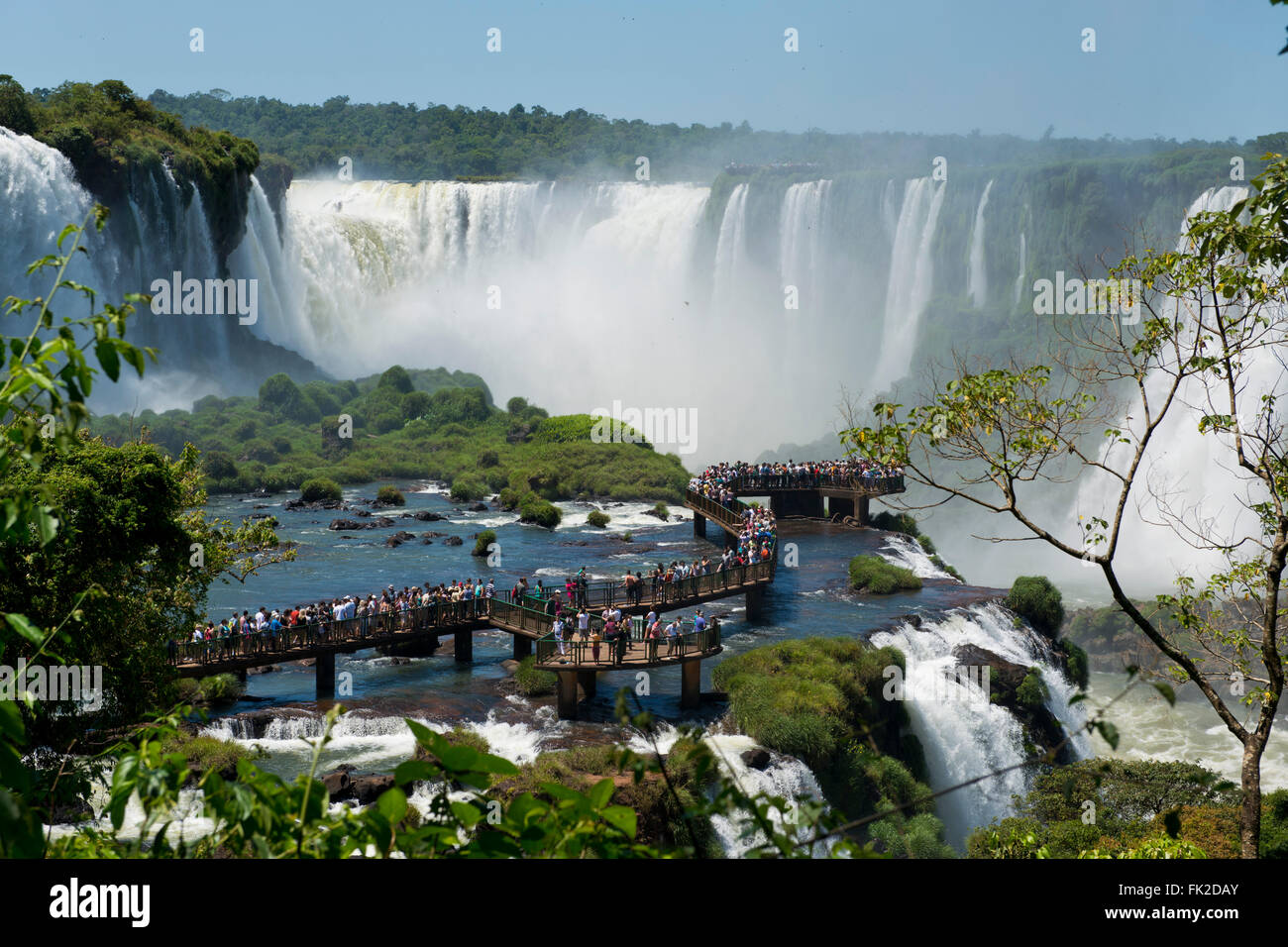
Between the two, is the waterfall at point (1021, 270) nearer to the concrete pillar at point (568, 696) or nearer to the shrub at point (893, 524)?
the shrub at point (893, 524)

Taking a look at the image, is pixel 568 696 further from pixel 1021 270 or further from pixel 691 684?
pixel 1021 270

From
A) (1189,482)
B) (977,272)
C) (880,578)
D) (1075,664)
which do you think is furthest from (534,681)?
(977,272)

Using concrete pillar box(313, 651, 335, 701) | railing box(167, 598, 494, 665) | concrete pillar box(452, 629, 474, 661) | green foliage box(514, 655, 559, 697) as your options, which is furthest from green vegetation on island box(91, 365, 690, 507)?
green foliage box(514, 655, 559, 697)

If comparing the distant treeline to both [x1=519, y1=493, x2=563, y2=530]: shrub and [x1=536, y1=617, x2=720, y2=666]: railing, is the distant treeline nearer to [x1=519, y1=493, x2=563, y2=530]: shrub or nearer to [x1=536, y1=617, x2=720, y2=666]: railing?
[x1=519, y1=493, x2=563, y2=530]: shrub

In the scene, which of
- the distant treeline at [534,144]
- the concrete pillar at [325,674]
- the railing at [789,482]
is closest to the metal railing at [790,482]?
the railing at [789,482]
